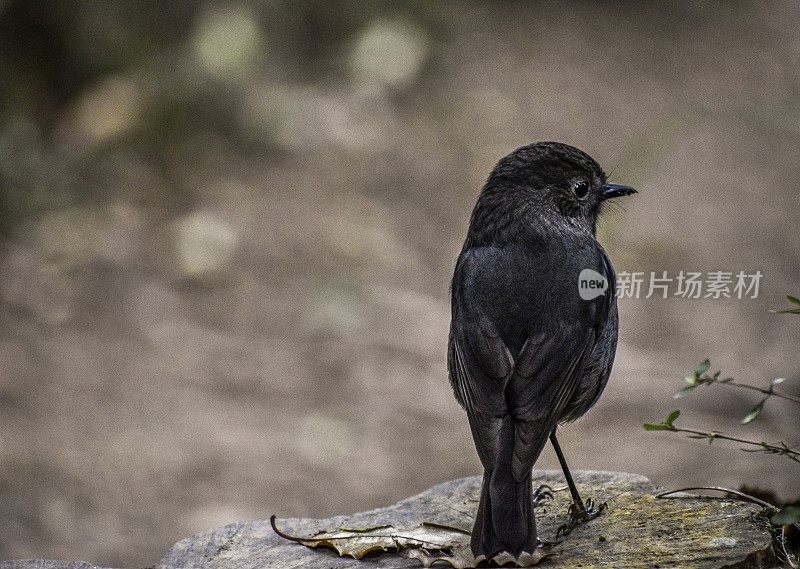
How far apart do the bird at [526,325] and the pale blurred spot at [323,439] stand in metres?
2.43

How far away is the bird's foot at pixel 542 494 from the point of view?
448 cm

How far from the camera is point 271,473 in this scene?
6.58m

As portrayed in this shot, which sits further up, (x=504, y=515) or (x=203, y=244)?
(x=203, y=244)

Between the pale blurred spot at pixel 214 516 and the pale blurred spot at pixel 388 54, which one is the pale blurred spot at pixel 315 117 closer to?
the pale blurred spot at pixel 388 54

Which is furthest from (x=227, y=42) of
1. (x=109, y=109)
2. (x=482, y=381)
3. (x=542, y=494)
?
(x=482, y=381)

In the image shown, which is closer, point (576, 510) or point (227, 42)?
point (576, 510)

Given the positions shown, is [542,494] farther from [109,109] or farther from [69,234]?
[109,109]

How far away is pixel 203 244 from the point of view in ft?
27.7

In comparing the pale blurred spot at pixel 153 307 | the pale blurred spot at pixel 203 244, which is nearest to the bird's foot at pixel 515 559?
the pale blurred spot at pixel 153 307

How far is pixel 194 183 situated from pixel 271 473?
3.08 meters

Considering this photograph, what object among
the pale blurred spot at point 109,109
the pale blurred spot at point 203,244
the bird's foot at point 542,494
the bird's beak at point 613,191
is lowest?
the bird's foot at point 542,494

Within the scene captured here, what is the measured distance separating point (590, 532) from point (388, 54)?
668cm

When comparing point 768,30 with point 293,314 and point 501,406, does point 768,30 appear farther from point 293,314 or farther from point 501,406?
point 501,406

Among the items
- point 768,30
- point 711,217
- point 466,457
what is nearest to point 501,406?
point 466,457
